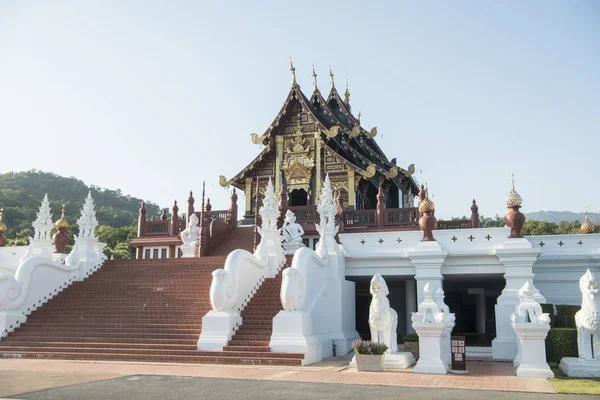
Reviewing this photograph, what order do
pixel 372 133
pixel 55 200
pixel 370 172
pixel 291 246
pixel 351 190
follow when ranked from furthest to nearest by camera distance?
pixel 55 200, pixel 372 133, pixel 351 190, pixel 370 172, pixel 291 246

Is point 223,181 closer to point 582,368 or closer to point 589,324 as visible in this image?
point 589,324

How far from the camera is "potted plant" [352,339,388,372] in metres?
10.9

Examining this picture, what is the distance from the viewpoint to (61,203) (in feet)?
227

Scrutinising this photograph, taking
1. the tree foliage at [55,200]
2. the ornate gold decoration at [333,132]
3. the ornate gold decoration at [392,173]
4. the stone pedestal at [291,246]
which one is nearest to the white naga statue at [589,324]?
the stone pedestal at [291,246]

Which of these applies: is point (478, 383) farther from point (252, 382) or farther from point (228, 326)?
point (228, 326)

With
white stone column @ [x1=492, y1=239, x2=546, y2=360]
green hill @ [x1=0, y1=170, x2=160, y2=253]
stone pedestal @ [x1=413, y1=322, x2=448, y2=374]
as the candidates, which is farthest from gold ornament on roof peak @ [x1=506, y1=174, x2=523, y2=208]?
green hill @ [x1=0, y1=170, x2=160, y2=253]

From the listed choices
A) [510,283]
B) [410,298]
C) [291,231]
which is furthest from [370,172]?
[510,283]

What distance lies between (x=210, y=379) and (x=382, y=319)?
391 centimetres

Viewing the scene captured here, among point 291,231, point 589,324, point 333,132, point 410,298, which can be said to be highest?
point 333,132

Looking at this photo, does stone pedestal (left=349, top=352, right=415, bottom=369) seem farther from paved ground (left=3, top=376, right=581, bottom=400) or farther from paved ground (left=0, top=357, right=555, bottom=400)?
paved ground (left=3, top=376, right=581, bottom=400)

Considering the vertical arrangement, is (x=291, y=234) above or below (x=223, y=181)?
below

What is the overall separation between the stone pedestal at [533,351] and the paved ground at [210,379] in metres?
0.33

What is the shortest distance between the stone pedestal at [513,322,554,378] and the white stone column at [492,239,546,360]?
362 cm

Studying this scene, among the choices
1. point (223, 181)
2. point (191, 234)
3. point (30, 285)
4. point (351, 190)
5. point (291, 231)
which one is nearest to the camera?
point (30, 285)
